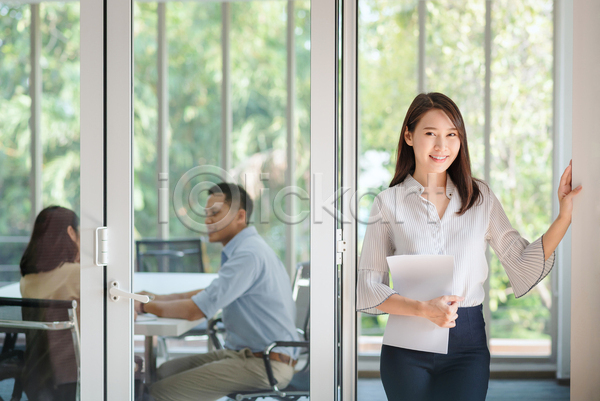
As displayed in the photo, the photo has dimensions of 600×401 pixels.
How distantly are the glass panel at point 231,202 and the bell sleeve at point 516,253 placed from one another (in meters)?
0.62

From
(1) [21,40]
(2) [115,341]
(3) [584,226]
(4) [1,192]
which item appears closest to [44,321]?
(2) [115,341]

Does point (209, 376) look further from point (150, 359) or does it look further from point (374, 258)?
point (374, 258)

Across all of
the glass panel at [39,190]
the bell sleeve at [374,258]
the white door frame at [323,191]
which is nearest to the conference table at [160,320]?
the glass panel at [39,190]

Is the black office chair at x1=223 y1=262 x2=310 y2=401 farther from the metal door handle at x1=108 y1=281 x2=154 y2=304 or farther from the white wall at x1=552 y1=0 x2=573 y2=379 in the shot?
the white wall at x1=552 y1=0 x2=573 y2=379

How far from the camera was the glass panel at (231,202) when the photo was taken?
1542 millimetres

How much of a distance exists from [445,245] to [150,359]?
1074mm

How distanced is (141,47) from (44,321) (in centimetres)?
99

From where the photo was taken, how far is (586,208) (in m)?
1.34

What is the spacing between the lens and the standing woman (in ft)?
4.45

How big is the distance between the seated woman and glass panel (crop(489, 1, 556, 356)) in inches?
114

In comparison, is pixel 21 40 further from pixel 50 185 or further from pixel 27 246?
pixel 27 246

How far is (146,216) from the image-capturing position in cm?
156

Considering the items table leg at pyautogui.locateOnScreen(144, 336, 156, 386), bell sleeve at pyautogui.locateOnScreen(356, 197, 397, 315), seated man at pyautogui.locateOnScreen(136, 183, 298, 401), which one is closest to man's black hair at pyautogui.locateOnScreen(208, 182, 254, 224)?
seated man at pyautogui.locateOnScreen(136, 183, 298, 401)

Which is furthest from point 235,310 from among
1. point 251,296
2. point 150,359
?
point 150,359
